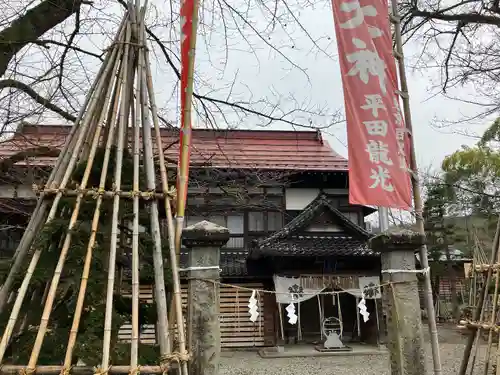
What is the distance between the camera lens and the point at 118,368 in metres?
2.70

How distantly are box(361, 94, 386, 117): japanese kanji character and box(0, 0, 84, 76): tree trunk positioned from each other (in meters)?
3.34

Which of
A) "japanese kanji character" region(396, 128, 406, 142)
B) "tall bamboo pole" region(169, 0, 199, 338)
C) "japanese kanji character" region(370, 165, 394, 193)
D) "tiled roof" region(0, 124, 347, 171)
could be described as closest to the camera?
"tall bamboo pole" region(169, 0, 199, 338)

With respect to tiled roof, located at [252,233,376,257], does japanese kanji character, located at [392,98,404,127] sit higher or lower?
higher

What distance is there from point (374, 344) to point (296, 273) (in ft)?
10.7

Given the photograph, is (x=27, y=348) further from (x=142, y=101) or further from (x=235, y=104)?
(x=235, y=104)

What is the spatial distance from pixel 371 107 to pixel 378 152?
456 millimetres

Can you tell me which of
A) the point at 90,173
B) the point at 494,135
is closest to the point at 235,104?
the point at 90,173

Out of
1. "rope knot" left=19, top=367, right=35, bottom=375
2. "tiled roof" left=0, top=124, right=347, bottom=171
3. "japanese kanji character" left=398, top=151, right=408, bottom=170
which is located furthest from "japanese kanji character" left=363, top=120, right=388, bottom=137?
"tiled roof" left=0, top=124, right=347, bottom=171

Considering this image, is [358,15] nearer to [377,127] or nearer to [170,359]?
[377,127]

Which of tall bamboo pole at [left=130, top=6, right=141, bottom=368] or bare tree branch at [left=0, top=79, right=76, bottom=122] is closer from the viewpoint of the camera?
tall bamboo pole at [left=130, top=6, right=141, bottom=368]

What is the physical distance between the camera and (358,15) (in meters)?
4.58

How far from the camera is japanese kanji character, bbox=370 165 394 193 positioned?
4.23 m

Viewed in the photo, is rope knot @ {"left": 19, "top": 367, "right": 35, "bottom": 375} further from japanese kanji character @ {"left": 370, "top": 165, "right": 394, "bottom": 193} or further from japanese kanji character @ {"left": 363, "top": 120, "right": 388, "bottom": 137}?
japanese kanji character @ {"left": 363, "top": 120, "right": 388, "bottom": 137}

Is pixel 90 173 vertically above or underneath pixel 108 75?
underneath
